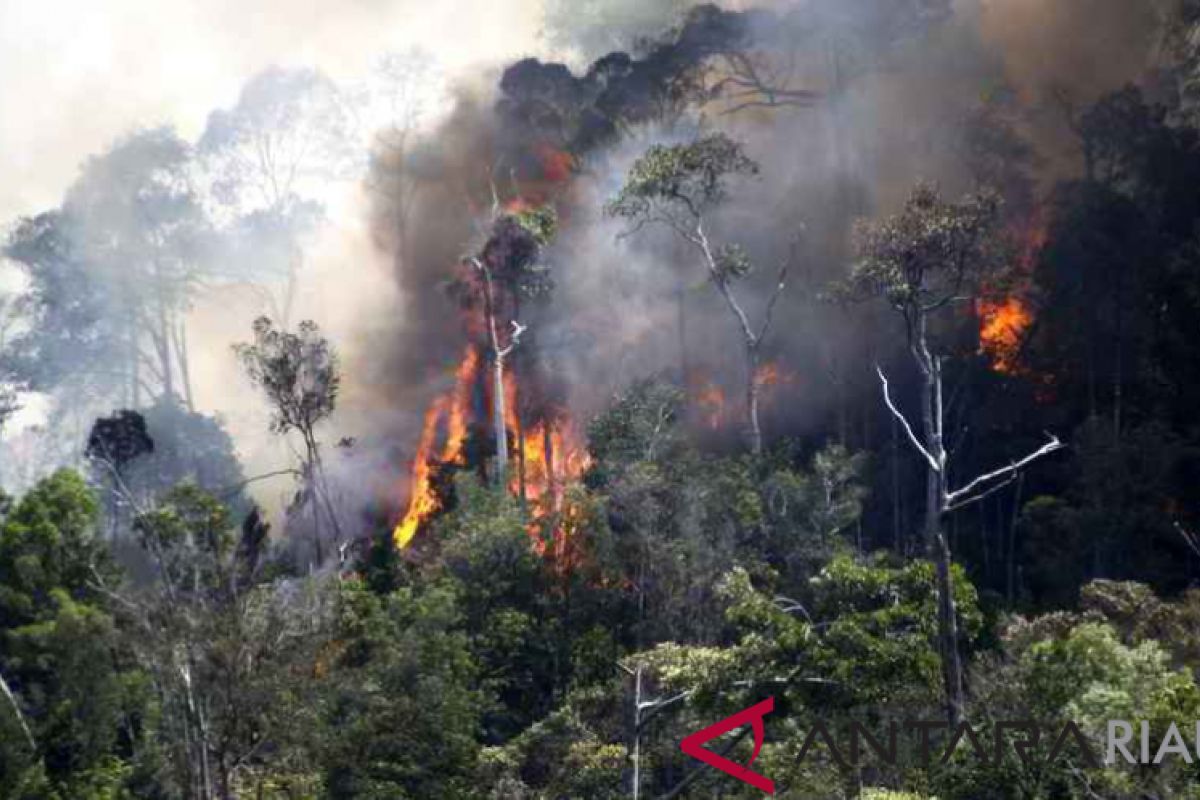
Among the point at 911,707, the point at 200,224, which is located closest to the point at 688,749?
the point at 911,707

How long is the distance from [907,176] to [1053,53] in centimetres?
849

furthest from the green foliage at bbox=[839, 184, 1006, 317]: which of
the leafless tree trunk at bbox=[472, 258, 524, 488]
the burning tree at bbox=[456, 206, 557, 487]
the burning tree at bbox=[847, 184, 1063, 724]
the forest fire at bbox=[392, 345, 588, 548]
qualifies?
the forest fire at bbox=[392, 345, 588, 548]

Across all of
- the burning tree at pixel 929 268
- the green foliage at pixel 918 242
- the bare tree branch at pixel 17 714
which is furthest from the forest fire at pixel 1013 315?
the bare tree branch at pixel 17 714

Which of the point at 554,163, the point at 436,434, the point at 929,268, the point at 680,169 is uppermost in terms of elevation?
the point at 554,163

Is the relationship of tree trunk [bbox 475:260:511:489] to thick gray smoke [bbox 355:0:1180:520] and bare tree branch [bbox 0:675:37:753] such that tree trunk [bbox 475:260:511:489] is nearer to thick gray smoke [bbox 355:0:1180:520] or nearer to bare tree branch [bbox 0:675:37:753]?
thick gray smoke [bbox 355:0:1180:520]

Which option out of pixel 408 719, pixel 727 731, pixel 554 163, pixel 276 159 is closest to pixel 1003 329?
pixel 554 163

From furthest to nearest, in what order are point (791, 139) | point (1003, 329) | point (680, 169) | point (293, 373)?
point (791, 139), point (1003, 329), point (680, 169), point (293, 373)

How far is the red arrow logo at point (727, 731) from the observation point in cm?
2373

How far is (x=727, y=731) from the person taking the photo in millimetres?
25047

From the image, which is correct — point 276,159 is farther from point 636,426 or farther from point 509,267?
point 636,426

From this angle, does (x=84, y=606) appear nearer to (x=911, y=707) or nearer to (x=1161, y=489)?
(x=911, y=707)

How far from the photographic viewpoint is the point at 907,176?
172 ft

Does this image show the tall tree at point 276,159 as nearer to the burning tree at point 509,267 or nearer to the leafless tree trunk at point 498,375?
the burning tree at point 509,267

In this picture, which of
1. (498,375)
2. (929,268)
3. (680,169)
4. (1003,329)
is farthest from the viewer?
(1003,329)
